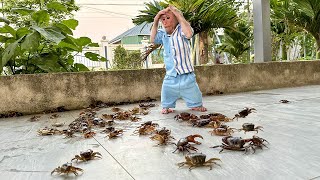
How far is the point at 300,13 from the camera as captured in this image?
6949 mm

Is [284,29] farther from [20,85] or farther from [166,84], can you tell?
[20,85]

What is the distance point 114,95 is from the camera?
471 cm

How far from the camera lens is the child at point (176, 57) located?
11.0 ft

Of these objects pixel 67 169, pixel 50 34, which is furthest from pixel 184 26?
pixel 67 169

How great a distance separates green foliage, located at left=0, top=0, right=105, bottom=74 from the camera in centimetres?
396

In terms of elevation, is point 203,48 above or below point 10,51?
above

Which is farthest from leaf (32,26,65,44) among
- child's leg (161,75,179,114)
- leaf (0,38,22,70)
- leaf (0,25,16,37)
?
child's leg (161,75,179,114)

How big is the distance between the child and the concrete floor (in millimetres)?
582

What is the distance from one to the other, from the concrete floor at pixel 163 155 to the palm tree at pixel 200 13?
3226 millimetres

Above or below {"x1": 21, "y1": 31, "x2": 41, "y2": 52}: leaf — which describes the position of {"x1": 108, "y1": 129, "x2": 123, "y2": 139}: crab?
below

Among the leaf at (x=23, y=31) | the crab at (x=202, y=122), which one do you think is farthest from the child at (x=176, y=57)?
the leaf at (x=23, y=31)

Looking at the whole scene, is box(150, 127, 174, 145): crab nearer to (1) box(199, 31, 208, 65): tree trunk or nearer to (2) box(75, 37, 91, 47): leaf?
(2) box(75, 37, 91, 47): leaf

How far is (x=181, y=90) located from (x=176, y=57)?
39cm

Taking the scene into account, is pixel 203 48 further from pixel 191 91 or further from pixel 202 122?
pixel 202 122
